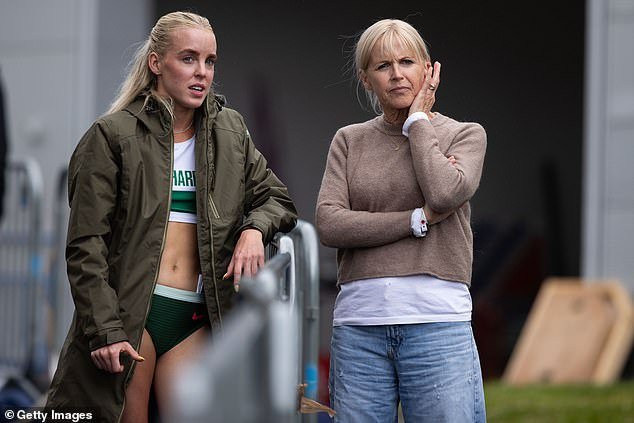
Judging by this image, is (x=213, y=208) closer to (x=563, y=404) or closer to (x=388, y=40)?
(x=388, y=40)

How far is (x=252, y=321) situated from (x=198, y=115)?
66.2 inches

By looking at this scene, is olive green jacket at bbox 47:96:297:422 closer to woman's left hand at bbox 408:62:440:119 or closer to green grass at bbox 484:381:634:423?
woman's left hand at bbox 408:62:440:119

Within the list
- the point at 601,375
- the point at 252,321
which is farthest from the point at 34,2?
the point at 252,321

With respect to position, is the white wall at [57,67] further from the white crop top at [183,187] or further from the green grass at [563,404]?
the white crop top at [183,187]

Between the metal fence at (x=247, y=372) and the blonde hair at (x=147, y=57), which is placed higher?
the blonde hair at (x=147, y=57)

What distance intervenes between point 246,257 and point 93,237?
420 mm

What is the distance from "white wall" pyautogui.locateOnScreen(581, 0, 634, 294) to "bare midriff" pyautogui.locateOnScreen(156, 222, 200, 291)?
6283mm

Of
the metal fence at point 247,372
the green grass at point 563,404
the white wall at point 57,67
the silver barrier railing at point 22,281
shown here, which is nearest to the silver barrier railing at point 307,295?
the metal fence at point 247,372

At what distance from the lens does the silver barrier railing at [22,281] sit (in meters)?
7.00

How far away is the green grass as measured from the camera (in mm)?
7180

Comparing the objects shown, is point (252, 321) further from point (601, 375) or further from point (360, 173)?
point (601, 375)

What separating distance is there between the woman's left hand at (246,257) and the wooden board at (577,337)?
5.59 m

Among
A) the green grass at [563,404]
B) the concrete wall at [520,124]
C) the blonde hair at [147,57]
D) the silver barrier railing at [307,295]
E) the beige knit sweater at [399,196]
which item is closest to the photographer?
the beige knit sweater at [399,196]

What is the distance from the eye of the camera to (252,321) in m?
1.95
